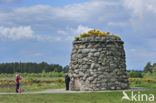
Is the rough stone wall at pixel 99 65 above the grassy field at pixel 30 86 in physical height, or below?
above

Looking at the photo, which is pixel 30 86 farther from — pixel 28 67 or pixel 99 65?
pixel 28 67

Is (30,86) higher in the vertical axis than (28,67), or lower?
lower

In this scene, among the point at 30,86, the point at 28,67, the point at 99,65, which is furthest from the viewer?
the point at 28,67

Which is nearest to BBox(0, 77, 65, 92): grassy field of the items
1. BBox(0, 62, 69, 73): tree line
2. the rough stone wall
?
the rough stone wall

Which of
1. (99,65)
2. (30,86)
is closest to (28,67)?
(30,86)

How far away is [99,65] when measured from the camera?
826 inches

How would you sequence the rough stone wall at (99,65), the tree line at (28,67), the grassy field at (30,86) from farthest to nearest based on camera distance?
the tree line at (28,67) < the grassy field at (30,86) < the rough stone wall at (99,65)

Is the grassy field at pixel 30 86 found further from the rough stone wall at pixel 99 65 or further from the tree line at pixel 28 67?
the tree line at pixel 28 67

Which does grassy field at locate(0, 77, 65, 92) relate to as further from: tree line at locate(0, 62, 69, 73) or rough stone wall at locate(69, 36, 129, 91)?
tree line at locate(0, 62, 69, 73)

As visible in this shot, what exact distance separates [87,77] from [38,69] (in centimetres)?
6095

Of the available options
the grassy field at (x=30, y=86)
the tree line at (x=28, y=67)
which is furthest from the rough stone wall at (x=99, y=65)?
the tree line at (x=28, y=67)

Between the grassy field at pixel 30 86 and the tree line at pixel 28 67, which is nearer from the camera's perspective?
the grassy field at pixel 30 86

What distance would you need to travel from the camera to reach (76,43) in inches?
874

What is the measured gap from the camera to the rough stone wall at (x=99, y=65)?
20984mm
